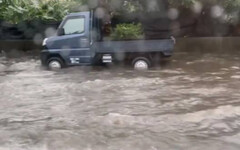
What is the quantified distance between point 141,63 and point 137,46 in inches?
20.9

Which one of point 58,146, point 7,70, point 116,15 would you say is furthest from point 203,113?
point 116,15

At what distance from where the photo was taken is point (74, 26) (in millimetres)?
12078

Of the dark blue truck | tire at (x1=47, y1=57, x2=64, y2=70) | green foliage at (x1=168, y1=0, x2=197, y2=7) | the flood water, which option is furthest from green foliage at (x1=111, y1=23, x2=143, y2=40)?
green foliage at (x1=168, y1=0, x2=197, y2=7)

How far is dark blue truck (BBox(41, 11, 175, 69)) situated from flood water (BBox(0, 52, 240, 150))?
1.28 feet

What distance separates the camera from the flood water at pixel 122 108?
18.7 ft

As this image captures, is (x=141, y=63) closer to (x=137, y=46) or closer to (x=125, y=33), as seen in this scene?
(x=137, y=46)

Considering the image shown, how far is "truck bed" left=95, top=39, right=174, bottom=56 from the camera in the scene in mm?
11602

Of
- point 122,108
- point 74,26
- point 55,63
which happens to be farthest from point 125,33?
point 122,108

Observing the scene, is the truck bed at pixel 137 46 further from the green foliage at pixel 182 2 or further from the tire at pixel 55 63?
the green foliage at pixel 182 2

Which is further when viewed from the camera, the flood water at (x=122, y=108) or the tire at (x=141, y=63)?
the tire at (x=141, y=63)

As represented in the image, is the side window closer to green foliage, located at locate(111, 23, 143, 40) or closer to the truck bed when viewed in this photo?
the truck bed

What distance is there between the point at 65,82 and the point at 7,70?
315cm

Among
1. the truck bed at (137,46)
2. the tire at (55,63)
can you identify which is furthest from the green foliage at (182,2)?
the tire at (55,63)

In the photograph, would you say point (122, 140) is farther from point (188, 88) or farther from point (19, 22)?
point (19, 22)
